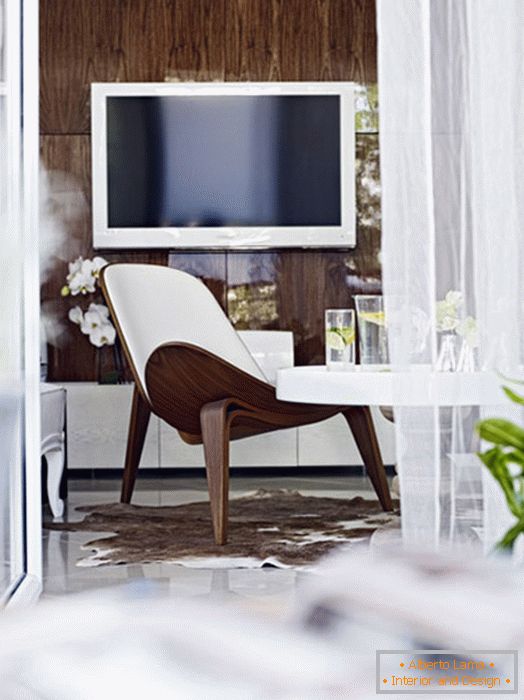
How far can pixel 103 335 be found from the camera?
589 cm

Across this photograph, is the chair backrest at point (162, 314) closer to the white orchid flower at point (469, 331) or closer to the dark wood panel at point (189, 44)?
the dark wood panel at point (189, 44)

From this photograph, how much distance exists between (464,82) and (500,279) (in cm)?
37

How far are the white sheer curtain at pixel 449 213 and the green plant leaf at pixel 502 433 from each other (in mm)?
1347

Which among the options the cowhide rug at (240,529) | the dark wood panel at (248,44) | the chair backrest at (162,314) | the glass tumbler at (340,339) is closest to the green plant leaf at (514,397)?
the cowhide rug at (240,529)

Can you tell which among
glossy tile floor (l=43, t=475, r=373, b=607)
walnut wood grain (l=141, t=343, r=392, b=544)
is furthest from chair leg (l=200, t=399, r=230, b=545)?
glossy tile floor (l=43, t=475, r=373, b=607)

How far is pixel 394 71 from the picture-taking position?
2.08 meters

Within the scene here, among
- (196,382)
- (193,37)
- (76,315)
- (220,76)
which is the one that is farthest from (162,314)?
(193,37)

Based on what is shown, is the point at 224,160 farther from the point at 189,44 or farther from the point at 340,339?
the point at 340,339

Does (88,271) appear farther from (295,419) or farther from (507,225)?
(507,225)

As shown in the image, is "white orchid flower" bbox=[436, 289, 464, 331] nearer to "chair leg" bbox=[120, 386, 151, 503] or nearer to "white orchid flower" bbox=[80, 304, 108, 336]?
"chair leg" bbox=[120, 386, 151, 503]

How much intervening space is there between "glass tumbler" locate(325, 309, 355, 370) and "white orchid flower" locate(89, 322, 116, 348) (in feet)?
8.21

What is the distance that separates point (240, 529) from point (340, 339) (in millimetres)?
879

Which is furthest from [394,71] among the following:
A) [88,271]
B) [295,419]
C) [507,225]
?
[88,271]

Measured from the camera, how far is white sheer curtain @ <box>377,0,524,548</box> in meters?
2.03
